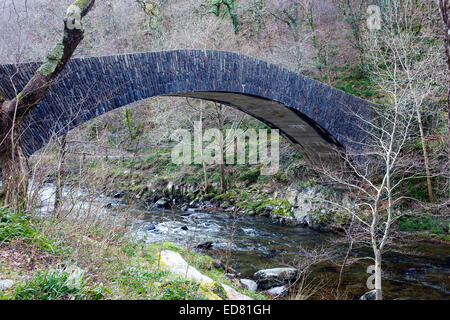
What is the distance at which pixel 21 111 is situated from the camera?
4.23 metres

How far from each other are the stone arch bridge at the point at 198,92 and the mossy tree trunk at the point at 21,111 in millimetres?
281

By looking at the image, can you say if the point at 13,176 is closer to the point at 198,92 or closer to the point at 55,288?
the point at 55,288

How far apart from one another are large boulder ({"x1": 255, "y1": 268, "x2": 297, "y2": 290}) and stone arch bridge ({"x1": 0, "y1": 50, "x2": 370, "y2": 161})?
13.6 feet

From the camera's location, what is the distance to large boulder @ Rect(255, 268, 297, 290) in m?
6.66

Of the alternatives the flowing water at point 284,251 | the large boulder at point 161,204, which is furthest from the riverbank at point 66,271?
the large boulder at point 161,204

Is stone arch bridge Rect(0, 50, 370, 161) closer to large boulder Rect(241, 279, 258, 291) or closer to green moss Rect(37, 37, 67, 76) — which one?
green moss Rect(37, 37, 67, 76)

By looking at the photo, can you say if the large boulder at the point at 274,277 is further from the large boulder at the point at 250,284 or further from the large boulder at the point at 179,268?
the large boulder at the point at 179,268

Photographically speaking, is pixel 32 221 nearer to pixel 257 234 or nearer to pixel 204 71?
pixel 204 71

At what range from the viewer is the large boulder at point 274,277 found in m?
6.66

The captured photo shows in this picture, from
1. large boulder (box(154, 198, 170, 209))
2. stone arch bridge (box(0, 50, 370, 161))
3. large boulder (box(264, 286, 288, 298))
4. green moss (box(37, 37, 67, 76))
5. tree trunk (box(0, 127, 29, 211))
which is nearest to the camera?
tree trunk (box(0, 127, 29, 211))

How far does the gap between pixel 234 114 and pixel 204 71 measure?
24.5 ft

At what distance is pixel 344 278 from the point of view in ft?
23.6

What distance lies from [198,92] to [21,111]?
4889mm

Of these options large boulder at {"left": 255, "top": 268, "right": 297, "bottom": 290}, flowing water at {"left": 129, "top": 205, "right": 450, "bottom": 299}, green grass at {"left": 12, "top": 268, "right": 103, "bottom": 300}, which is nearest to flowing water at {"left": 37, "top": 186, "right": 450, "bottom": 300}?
flowing water at {"left": 129, "top": 205, "right": 450, "bottom": 299}
